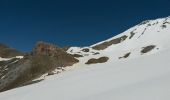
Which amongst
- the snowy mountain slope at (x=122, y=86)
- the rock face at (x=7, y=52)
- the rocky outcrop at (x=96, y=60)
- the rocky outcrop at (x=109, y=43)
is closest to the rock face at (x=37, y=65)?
the rocky outcrop at (x=96, y=60)

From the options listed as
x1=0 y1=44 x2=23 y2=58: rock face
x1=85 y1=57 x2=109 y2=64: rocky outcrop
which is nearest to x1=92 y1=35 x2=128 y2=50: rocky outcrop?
x1=0 y1=44 x2=23 y2=58: rock face

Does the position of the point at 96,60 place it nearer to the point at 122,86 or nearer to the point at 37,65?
the point at 37,65

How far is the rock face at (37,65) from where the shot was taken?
65.6 m

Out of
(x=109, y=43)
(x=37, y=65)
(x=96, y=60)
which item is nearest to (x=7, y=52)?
(x=109, y=43)

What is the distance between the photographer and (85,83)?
10414 millimetres

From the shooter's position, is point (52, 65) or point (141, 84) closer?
point (141, 84)

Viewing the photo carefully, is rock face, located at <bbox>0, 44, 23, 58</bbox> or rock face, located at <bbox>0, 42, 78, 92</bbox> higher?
rock face, located at <bbox>0, 44, 23, 58</bbox>

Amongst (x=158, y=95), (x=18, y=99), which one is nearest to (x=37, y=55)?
(x=18, y=99)

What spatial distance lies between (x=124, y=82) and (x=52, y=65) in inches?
2540

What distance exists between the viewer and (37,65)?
70.8 metres

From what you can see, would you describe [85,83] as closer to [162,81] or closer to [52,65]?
[162,81]

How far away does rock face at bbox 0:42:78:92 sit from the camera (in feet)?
215

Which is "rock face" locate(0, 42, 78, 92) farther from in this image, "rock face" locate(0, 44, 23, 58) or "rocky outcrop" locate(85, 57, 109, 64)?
"rock face" locate(0, 44, 23, 58)

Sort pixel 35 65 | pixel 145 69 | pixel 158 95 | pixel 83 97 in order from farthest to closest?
pixel 35 65
pixel 145 69
pixel 83 97
pixel 158 95
